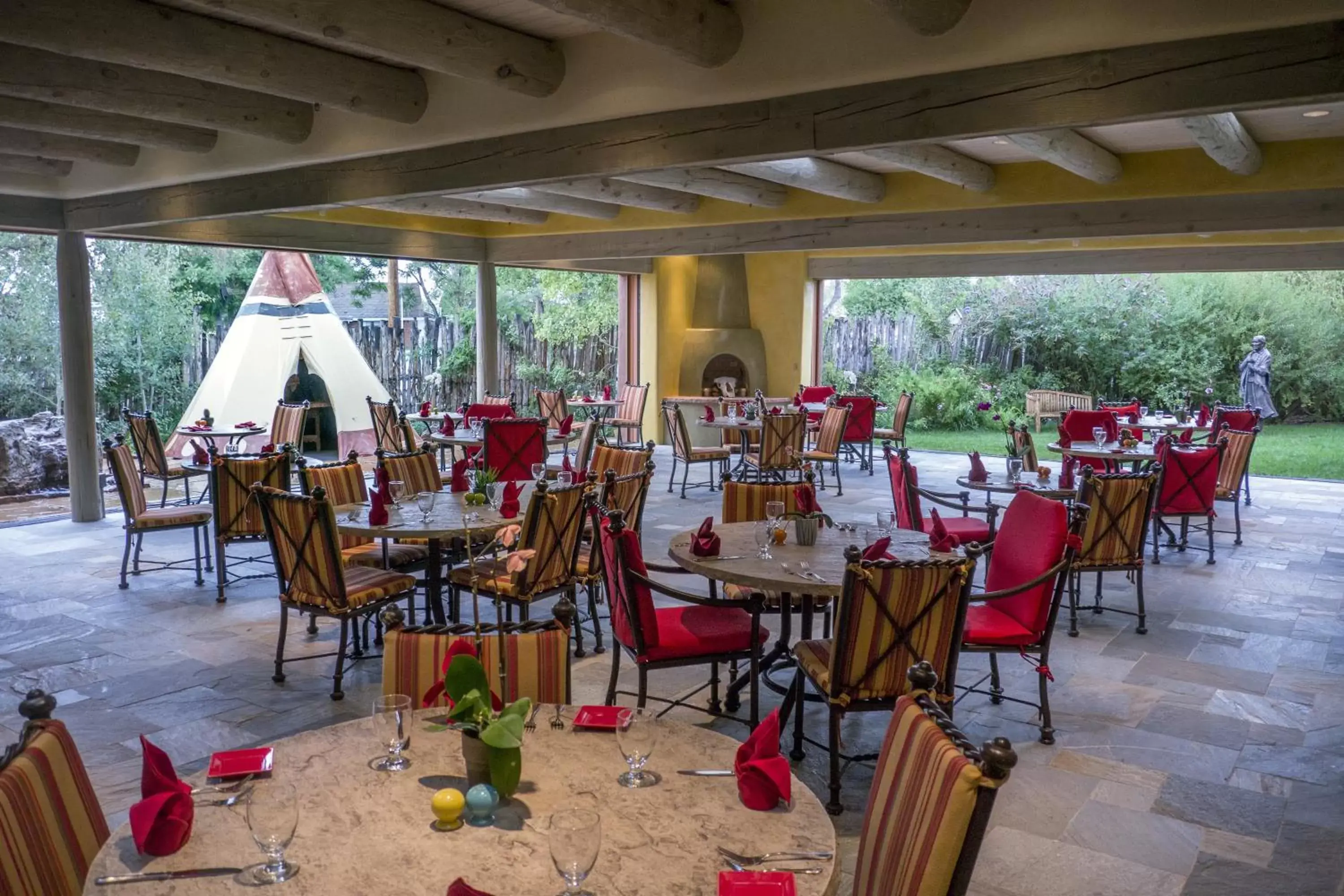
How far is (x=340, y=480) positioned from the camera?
5.40 metres

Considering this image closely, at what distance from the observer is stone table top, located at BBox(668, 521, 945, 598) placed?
3.47 meters

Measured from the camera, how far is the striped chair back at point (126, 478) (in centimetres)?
595

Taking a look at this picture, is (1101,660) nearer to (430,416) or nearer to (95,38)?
(95,38)

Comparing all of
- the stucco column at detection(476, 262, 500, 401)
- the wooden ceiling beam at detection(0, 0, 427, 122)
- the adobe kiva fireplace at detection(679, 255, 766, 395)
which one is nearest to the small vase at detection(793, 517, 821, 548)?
the wooden ceiling beam at detection(0, 0, 427, 122)

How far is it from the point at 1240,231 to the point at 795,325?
6.93 m

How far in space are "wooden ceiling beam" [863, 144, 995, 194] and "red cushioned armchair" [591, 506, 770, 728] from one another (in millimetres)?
3146

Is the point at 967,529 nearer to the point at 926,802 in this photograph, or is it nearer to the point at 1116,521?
the point at 1116,521

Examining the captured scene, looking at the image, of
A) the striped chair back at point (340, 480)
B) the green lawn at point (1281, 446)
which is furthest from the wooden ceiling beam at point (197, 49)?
the green lawn at point (1281, 446)

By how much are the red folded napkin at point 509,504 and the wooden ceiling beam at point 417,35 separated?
5.95ft

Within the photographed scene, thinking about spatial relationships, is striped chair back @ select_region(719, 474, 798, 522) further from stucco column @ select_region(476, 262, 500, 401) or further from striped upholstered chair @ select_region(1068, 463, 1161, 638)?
stucco column @ select_region(476, 262, 500, 401)

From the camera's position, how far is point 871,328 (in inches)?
661

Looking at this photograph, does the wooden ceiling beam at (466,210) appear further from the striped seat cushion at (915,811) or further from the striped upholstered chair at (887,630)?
the striped seat cushion at (915,811)

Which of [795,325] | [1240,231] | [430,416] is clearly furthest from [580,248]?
[1240,231]

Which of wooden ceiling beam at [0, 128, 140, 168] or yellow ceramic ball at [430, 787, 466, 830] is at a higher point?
wooden ceiling beam at [0, 128, 140, 168]
